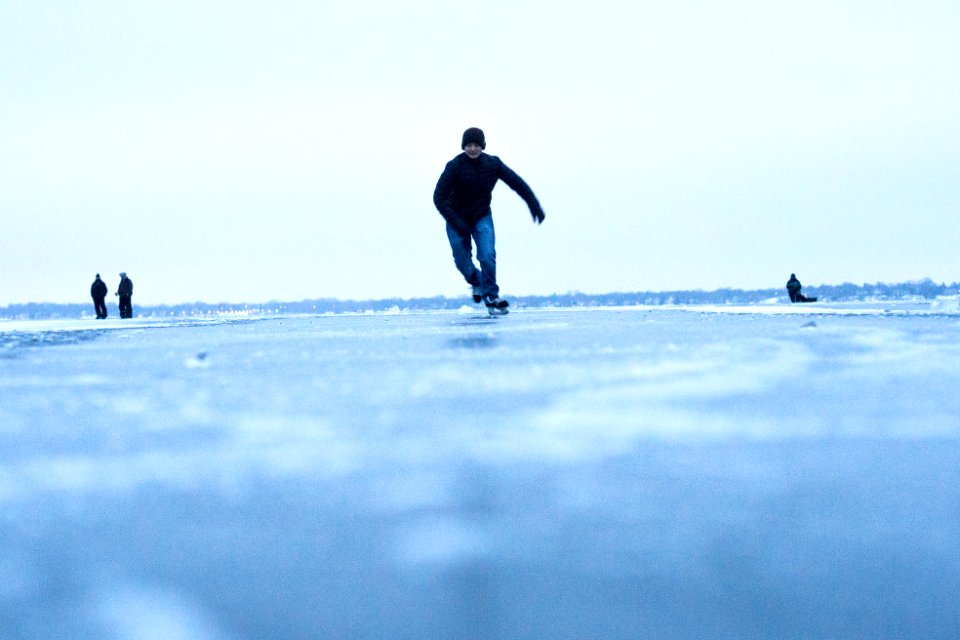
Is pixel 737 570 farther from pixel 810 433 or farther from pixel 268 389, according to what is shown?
pixel 268 389

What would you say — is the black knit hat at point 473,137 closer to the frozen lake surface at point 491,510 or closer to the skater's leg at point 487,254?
the skater's leg at point 487,254

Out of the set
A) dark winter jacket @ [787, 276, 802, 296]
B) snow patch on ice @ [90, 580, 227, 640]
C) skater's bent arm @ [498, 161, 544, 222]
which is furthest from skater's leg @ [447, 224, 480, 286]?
dark winter jacket @ [787, 276, 802, 296]

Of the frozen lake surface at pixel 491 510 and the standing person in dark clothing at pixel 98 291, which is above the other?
the standing person in dark clothing at pixel 98 291

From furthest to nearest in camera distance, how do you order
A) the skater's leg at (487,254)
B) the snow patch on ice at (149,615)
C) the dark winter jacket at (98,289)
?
the dark winter jacket at (98,289)
the skater's leg at (487,254)
the snow patch on ice at (149,615)

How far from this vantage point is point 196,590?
3.80 feet

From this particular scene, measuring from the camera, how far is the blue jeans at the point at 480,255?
9445mm

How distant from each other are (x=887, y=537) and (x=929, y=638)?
12.6 inches

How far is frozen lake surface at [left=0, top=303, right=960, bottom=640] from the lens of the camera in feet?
3.58

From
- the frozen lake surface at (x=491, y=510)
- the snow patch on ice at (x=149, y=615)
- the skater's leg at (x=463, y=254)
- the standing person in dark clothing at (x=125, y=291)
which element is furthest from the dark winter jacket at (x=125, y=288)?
the snow patch on ice at (x=149, y=615)

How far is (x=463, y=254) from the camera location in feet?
32.4

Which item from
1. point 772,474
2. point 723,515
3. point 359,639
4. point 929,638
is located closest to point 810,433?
point 772,474

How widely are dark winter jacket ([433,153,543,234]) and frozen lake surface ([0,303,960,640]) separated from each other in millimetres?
6674

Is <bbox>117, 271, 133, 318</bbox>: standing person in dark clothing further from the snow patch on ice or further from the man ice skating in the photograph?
the snow patch on ice

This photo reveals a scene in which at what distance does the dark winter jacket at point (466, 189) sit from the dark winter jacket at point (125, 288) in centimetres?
2165
